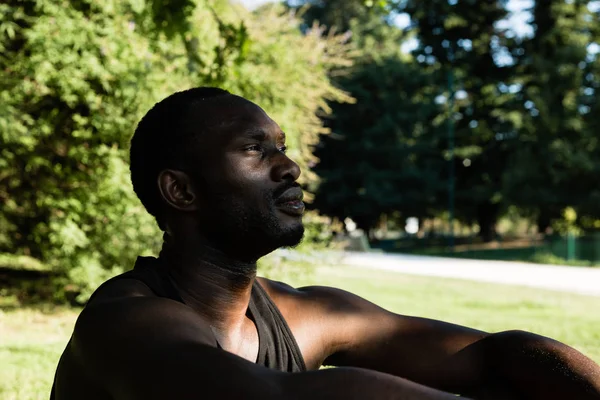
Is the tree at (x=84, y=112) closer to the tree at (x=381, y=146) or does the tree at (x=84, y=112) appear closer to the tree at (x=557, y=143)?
the tree at (x=557, y=143)

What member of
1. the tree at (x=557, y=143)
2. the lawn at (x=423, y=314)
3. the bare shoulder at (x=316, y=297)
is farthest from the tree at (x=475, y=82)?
the bare shoulder at (x=316, y=297)

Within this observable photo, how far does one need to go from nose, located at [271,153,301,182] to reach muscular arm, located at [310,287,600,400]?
50 cm

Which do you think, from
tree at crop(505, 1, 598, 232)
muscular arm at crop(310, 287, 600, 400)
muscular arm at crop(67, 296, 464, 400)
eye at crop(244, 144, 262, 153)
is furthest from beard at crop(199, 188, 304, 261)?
tree at crop(505, 1, 598, 232)

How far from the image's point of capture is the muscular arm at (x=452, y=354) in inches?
76.9

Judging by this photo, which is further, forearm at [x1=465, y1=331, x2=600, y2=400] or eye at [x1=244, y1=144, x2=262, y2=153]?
forearm at [x1=465, y1=331, x2=600, y2=400]

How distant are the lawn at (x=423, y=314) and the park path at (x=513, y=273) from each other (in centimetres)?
124

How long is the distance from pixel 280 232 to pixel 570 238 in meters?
24.6

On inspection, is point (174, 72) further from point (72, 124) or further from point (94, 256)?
point (94, 256)

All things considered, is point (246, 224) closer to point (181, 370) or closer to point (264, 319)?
point (264, 319)

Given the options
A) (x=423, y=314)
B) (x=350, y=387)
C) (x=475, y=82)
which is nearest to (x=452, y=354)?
(x=350, y=387)

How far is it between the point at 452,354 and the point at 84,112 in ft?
29.1

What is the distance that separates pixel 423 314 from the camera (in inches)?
431

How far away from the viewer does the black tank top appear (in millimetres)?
1784

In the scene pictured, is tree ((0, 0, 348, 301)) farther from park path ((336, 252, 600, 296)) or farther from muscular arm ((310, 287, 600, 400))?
muscular arm ((310, 287, 600, 400))
